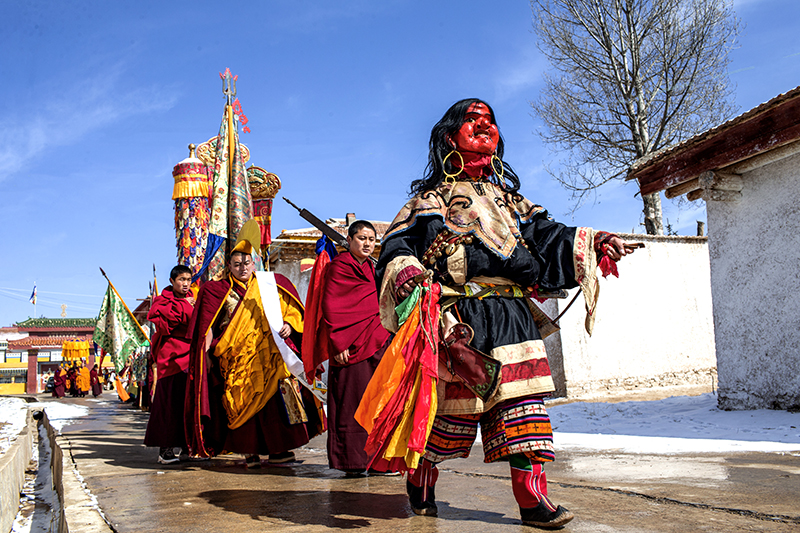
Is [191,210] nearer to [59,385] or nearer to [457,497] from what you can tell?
[457,497]

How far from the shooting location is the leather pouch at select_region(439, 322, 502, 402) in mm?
2615

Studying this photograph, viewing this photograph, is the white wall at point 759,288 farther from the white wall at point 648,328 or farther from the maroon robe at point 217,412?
the maroon robe at point 217,412

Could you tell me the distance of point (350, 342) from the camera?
4453 millimetres

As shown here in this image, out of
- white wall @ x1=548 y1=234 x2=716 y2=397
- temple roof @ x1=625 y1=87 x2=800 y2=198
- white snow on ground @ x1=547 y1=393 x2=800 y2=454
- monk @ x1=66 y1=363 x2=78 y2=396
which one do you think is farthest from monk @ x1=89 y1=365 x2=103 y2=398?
temple roof @ x1=625 y1=87 x2=800 y2=198

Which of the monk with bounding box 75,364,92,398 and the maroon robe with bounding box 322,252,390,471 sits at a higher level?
the maroon robe with bounding box 322,252,390,471

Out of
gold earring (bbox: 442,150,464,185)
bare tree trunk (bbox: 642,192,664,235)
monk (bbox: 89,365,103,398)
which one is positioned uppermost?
bare tree trunk (bbox: 642,192,664,235)

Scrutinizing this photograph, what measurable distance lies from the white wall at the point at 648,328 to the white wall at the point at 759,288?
165 inches

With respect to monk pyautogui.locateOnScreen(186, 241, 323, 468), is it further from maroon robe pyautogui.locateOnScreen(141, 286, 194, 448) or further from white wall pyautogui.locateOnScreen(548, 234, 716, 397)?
white wall pyautogui.locateOnScreen(548, 234, 716, 397)

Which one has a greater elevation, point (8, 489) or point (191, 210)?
point (191, 210)

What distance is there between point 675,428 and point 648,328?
6.21 m

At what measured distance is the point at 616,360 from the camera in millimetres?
12484

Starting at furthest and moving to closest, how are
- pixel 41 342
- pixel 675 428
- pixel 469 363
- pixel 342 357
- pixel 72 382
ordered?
pixel 41 342 → pixel 72 382 → pixel 675 428 → pixel 342 357 → pixel 469 363

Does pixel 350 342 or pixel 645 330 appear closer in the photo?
pixel 350 342

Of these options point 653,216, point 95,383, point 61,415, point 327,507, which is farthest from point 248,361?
point 95,383
